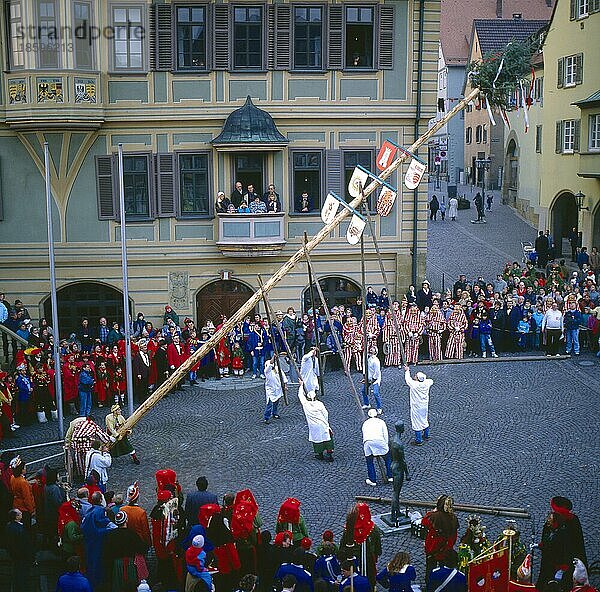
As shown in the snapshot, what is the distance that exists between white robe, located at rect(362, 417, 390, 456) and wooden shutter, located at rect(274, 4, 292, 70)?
1470 centimetres

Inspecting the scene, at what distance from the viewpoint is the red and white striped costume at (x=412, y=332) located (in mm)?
25547

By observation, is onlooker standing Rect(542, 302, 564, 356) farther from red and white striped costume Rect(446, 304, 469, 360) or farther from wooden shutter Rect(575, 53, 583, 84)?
wooden shutter Rect(575, 53, 583, 84)

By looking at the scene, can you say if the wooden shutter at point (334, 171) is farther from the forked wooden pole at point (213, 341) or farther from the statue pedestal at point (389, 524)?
the statue pedestal at point (389, 524)

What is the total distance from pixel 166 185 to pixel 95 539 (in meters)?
17.3

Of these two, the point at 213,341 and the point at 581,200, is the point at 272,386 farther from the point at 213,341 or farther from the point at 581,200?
the point at 581,200

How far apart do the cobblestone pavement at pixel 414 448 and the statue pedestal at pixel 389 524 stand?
17cm

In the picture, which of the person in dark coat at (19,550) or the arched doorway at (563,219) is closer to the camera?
the person in dark coat at (19,550)

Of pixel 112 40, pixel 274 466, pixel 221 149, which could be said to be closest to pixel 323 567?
pixel 274 466

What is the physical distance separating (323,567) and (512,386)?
13.1m

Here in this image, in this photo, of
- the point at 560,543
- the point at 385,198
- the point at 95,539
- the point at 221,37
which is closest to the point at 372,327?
the point at 385,198

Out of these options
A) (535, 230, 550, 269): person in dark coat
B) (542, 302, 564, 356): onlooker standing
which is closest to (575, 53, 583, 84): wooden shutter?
(535, 230, 550, 269): person in dark coat

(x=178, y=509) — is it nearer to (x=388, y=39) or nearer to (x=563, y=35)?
(x=388, y=39)

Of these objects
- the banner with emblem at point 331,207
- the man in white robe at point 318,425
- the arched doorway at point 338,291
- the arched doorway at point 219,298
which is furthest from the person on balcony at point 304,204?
the man in white robe at point 318,425

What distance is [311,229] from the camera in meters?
28.5
